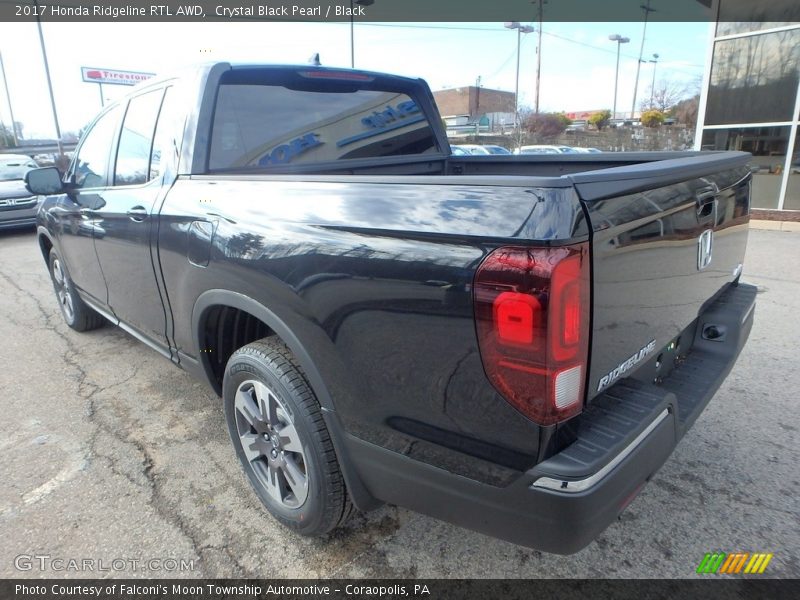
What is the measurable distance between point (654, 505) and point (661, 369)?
74cm

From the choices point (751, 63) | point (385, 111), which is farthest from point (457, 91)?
point (385, 111)

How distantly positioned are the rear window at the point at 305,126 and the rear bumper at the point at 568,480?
65.6 inches

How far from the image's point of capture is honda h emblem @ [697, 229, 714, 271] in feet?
6.56

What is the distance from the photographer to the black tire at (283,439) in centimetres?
198

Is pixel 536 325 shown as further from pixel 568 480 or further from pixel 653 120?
pixel 653 120

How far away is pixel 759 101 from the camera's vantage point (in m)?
10.7

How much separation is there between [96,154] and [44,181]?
406 mm

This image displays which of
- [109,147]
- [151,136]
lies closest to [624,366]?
[151,136]

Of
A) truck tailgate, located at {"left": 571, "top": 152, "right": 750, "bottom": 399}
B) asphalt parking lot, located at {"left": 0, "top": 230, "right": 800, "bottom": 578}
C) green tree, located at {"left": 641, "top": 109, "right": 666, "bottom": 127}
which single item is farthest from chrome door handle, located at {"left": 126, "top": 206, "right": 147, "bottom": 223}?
green tree, located at {"left": 641, "top": 109, "right": 666, "bottom": 127}

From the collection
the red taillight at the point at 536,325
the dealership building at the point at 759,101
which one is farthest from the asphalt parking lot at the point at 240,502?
the dealership building at the point at 759,101

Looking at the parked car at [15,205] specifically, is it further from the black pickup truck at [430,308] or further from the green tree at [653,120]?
the green tree at [653,120]

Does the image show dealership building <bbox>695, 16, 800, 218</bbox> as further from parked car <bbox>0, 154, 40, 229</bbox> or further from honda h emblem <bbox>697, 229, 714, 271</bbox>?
parked car <bbox>0, 154, 40, 229</bbox>

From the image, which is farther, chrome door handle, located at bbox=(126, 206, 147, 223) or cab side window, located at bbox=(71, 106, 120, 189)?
cab side window, located at bbox=(71, 106, 120, 189)

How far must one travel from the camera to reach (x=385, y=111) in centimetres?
337
